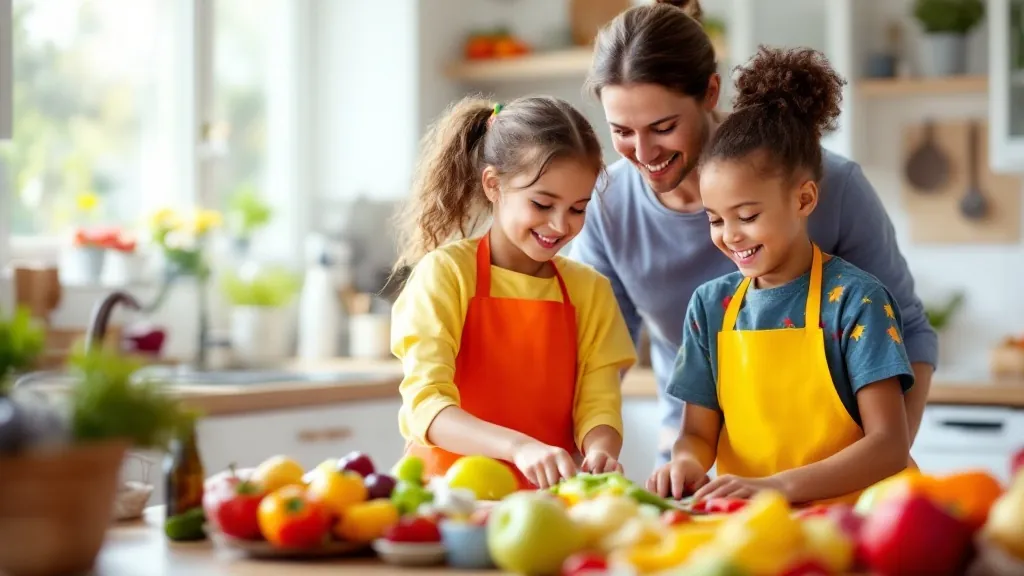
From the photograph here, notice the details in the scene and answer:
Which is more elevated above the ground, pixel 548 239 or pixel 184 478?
pixel 548 239

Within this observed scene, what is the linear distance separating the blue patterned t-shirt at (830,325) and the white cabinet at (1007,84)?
2.35 m

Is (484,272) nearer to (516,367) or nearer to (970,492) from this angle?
(516,367)

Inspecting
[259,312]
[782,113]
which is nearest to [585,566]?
[782,113]

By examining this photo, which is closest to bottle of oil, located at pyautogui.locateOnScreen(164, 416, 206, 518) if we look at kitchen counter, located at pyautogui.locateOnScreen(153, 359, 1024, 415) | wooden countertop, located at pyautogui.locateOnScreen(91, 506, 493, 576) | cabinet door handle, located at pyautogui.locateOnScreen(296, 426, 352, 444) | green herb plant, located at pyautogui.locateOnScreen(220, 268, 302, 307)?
wooden countertop, located at pyautogui.locateOnScreen(91, 506, 493, 576)

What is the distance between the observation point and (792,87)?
1848 mm

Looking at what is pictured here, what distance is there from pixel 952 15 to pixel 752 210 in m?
2.66

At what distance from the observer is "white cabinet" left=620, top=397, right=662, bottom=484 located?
3.49 metres

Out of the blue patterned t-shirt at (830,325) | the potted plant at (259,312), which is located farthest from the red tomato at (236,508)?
the potted plant at (259,312)

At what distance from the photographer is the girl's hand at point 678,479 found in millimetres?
1599

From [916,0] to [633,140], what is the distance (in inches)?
107

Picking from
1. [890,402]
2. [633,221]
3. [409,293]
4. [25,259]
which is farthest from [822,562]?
[25,259]

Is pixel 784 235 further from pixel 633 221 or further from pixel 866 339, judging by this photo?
pixel 633 221

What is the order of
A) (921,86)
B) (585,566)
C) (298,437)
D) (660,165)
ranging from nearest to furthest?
(585,566), (660,165), (298,437), (921,86)

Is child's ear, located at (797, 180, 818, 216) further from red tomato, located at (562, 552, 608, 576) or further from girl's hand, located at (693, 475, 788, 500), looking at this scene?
red tomato, located at (562, 552, 608, 576)
